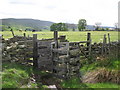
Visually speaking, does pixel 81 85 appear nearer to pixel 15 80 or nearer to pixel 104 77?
pixel 104 77

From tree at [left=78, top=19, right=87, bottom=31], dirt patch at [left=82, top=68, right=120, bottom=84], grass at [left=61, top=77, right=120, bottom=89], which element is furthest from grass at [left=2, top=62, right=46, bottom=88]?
tree at [left=78, top=19, right=87, bottom=31]

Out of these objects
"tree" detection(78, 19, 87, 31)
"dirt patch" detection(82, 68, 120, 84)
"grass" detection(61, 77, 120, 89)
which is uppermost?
"tree" detection(78, 19, 87, 31)

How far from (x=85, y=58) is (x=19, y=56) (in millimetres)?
5024

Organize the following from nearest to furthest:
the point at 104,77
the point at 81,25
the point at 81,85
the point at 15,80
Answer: the point at 15,80
the point at 81,85
the point at 104,77
the point at 81,25

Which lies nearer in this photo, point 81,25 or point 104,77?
point 104,77

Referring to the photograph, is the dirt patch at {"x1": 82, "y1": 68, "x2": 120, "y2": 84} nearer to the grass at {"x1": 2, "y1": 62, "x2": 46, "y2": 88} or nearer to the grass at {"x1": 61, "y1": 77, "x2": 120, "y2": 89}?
the grass at {"x1": 61, "y1": 77, "x2": 120, "y2": 89}

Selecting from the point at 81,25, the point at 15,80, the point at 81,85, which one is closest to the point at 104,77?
the point at 81,85

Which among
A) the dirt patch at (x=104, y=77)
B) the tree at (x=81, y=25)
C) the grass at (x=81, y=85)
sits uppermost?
the tree at (x=81, y=25)

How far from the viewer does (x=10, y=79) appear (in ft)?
26.4

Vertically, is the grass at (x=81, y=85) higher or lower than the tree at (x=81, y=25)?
lower

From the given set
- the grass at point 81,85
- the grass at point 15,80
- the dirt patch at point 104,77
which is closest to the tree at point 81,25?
the dirt patch at point 104,77

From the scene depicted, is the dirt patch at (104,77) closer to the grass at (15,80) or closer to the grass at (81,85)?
the grass at (81,85)

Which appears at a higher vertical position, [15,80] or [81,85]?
[15,80]

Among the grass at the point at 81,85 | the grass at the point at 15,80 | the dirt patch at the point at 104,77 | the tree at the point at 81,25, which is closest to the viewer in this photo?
the grass at the point at 15,80
